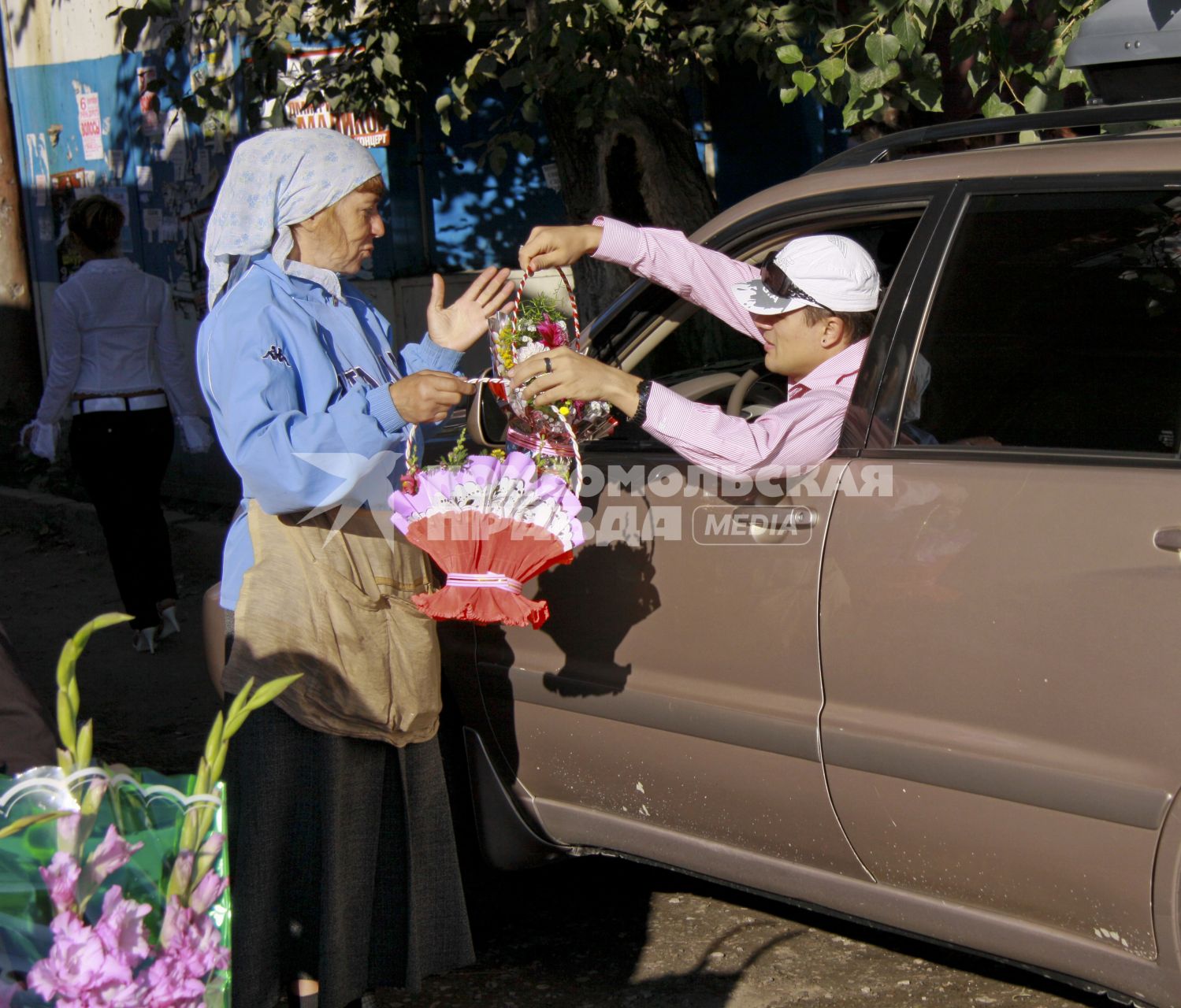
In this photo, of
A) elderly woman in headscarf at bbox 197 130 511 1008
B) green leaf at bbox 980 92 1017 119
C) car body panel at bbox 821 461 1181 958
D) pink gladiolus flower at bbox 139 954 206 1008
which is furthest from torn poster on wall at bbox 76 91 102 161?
pink gladiolus flower at bbox 139 954 206 1008

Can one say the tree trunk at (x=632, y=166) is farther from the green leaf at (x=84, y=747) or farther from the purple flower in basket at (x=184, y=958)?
the purple flower in basket at (x=184, y=958)

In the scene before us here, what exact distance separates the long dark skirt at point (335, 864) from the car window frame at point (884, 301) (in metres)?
0.96

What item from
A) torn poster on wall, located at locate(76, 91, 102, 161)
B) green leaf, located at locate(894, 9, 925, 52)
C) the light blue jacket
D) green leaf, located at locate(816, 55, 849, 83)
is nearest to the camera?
the light blue jacket

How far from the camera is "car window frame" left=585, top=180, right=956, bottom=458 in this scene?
2.94 metres

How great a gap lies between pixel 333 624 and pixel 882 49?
2375mm

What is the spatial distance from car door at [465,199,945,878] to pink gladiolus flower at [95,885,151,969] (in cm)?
164

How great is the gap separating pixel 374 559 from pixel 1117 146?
65.7 inches

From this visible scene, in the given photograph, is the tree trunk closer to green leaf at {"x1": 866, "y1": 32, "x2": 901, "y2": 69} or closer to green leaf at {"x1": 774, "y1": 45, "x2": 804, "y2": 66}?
green leaf at {"x1": 774, "y1": 45, "x2": 804, "y2": 66}

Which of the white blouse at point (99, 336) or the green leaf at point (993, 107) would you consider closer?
the green leaf at point (993, 107)

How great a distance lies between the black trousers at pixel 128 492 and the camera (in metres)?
6.45

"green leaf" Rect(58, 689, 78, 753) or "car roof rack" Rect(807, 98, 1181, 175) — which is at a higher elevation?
"car roof rack" Rect(807, 98, 1181, 175)

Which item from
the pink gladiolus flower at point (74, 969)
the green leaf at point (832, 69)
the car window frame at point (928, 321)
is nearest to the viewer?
the pink gladiolus flower at point (74, 969)

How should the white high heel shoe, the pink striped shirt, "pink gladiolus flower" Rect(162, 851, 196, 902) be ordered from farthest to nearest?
the white high heel shoe
the pink striped shirt
"pink gladiolus flower" Rect(162, 851, 196, 902)

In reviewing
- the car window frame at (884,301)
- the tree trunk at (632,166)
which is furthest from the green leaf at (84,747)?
the tree trunk at (632,166)
